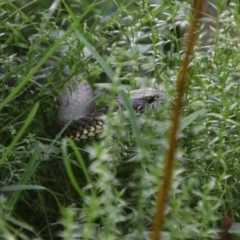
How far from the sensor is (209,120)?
2225mm

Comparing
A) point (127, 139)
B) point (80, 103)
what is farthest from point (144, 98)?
point (80, 103)

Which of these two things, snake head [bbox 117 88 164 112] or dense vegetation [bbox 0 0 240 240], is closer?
dense vegetation [bbox 0 0 240 240]

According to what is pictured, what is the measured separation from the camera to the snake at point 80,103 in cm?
262

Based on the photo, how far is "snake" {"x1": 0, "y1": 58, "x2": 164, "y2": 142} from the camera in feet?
8.60

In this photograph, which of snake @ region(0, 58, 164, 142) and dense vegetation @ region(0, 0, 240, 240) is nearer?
dense vegetation @ region(0, 0, 240, 240)

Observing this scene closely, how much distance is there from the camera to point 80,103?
10.4 ft

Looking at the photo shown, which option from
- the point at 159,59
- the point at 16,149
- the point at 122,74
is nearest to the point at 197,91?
the point at 159,59

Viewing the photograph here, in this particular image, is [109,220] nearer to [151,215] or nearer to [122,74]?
[151,215]

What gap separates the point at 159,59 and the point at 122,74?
31 cm

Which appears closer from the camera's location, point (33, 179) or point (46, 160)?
point (33, 179)

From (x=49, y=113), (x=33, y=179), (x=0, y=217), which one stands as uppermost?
(x=0, y=217)

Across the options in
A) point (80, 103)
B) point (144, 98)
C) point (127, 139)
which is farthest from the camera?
point (80, 103)

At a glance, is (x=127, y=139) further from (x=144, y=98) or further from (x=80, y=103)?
(x=80, y=103)

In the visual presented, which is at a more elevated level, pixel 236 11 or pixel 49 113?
pixel 236 11
